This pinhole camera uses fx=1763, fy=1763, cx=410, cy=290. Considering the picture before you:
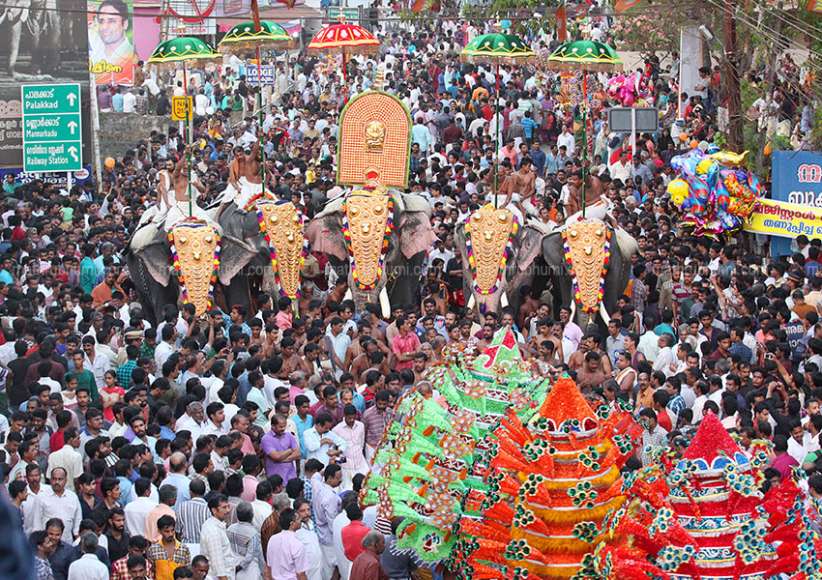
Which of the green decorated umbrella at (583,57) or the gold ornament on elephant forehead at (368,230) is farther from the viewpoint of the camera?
the green decorated umbrella at (583,57)

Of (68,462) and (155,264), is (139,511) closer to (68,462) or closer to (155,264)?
(68,462)

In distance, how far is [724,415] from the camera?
11555 millimetres

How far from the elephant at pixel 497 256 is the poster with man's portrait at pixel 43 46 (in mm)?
8746

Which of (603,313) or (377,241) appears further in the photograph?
(377,241)

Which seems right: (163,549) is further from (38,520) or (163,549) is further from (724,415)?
(724,415)

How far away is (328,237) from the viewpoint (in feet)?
57.4

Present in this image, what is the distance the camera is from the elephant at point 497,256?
16.7 meters

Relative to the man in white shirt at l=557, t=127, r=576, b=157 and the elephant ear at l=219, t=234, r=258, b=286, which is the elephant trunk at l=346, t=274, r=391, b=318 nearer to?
the elephant ear at l=219, t=234, r=258, b=286

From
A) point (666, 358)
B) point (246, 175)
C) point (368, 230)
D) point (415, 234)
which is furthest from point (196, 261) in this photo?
point (666, 358)

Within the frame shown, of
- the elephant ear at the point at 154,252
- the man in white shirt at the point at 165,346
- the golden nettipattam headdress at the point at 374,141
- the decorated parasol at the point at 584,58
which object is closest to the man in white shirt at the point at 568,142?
the decorated parasol at the point at 584,58

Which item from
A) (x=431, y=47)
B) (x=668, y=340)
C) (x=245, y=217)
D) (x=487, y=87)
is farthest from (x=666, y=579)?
(x=431, y=47)

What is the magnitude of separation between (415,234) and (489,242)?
3.46 feet

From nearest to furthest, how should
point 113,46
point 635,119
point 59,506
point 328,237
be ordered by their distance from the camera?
point 59,506
point 328,237
point 635,119
point 113,46

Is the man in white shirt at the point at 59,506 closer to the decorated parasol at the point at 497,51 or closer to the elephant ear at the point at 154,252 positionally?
the elephant ear at the point at 154,252
